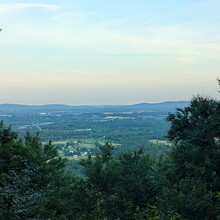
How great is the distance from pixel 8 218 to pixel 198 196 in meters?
13.3

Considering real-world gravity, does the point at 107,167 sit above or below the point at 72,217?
above

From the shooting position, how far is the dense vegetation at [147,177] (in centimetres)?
1770

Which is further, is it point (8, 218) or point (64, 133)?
point (64, 133)

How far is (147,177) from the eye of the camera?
27812 millimetres

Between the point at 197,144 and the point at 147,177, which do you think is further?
the point at 147,177

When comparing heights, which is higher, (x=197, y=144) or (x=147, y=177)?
(x=197, y=144)

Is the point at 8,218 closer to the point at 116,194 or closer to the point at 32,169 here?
the point at 32,169

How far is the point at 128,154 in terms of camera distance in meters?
32.7

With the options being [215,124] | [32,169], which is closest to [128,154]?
[215,124]

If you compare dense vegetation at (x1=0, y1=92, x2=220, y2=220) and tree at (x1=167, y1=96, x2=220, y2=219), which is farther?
tree at (x1=167, y1=96, x2=220, y2=219)

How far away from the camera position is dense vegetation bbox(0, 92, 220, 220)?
1770cm

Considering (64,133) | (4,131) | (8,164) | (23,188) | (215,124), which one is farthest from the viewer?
(64,133)

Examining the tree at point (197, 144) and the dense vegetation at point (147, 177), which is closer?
the dense vegetation at point (147, 177)

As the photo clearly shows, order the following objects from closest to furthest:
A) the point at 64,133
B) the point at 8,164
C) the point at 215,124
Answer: the point at 8,164
the point at 215,124
the point at 64,133
